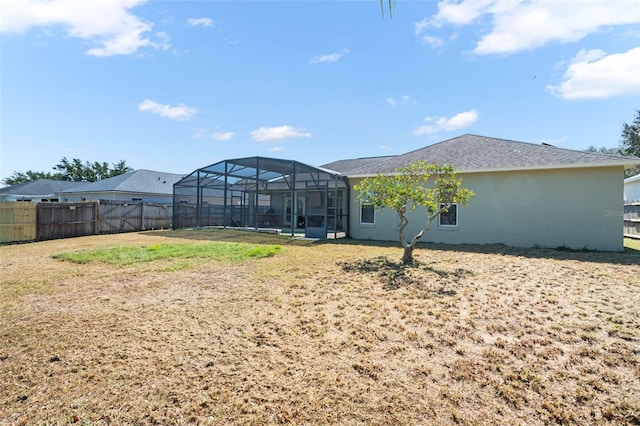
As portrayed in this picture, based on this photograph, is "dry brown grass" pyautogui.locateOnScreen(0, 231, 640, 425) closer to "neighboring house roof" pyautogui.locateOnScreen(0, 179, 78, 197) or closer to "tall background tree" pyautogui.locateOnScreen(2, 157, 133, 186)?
"neighboring house roof" pyautogui.locateOnScreen(0, 179, 78, 197)

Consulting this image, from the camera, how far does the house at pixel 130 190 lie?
22.8 metres

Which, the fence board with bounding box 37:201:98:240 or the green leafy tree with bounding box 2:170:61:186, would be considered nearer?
the fence board with bounding box 37:201:98:240

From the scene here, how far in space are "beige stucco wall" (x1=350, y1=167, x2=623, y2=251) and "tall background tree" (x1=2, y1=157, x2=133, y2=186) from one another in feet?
151

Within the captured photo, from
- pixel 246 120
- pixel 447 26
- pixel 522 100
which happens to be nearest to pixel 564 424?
pixel 447 26

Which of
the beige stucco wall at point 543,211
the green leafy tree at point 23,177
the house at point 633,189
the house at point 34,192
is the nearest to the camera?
the beige stucco wall at point 543,211

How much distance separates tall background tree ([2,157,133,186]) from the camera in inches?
1652

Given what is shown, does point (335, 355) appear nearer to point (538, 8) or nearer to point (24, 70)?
point (538, 8)

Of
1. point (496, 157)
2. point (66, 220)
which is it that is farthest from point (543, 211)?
point (66, 220)

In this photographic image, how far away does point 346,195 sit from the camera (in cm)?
1361

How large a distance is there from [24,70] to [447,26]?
40.9ft

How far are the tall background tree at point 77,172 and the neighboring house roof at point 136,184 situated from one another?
20337mm

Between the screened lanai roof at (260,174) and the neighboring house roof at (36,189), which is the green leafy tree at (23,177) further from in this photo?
the screened lanai roof at (260,174)

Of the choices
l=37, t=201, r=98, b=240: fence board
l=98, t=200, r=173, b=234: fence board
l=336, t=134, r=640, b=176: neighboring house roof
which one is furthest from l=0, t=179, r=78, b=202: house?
l=336, t=134, r=640, b=176: neighboring house roof

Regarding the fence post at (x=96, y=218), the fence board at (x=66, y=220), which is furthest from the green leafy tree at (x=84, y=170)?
the fence board at (x=66, y=220)
